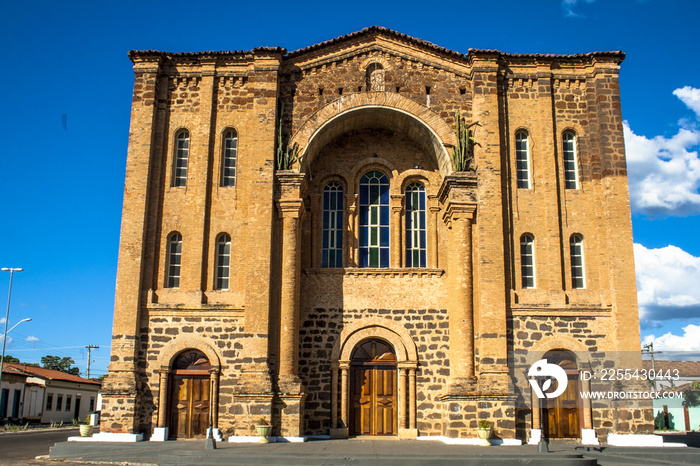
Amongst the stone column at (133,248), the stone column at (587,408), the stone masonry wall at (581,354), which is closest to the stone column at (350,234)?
the stone masonry wall at (581,354)

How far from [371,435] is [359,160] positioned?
9.35m

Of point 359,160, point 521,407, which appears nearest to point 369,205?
point 359,160

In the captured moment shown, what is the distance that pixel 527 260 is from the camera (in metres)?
20.1

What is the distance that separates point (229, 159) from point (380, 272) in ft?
20.7

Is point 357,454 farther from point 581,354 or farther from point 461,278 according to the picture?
point 581,354

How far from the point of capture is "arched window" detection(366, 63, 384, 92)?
2153cm

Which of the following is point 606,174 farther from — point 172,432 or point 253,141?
Result: point 172,432

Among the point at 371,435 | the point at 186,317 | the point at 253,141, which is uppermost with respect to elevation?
the point at 253,141

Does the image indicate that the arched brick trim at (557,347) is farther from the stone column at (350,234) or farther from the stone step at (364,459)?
the stone column at (350,234)

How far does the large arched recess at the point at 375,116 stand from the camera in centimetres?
2084

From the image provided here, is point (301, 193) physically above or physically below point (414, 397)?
above

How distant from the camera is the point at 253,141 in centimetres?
2058

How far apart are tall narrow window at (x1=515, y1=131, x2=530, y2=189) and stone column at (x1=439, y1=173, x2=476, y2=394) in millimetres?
1780

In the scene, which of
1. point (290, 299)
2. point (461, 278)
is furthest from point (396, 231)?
point (290, 299)
